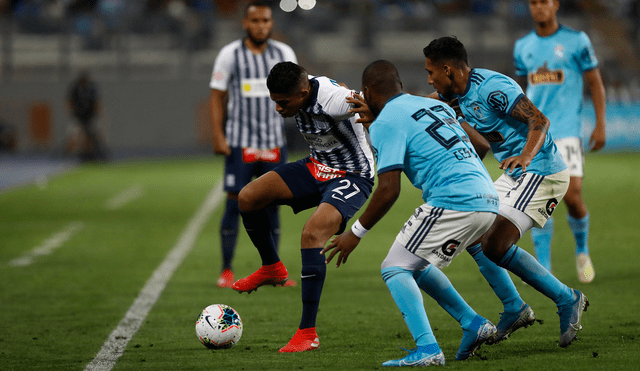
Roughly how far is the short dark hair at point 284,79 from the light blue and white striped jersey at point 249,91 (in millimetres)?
2450

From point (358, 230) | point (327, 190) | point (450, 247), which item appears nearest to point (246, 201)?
point (327, 190)

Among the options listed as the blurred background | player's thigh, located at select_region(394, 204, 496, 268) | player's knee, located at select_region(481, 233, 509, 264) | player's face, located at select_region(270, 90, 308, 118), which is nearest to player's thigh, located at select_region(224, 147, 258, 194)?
player's face, located at select_region(270, 90, 308, 118)

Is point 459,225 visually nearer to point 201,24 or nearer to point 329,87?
point 329,87

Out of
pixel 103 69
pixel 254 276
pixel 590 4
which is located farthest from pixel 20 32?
pixel 254 276

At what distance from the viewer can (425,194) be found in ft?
14.4

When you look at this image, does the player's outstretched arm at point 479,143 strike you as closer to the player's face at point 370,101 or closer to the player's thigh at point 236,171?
the player's face at point 370,101

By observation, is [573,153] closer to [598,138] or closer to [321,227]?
[598,138]

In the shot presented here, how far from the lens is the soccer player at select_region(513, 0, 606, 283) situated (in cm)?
699

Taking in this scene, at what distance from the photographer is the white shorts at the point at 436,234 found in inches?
167

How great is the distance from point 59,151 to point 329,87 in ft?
83.9

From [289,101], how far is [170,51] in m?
25.9

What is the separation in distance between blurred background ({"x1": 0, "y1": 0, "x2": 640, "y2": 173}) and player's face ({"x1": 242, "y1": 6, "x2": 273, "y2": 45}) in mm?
21216

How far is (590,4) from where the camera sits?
31.7m

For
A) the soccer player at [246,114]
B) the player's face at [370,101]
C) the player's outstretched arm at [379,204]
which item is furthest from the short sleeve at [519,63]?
the player's outstretched arm at [379,204]
